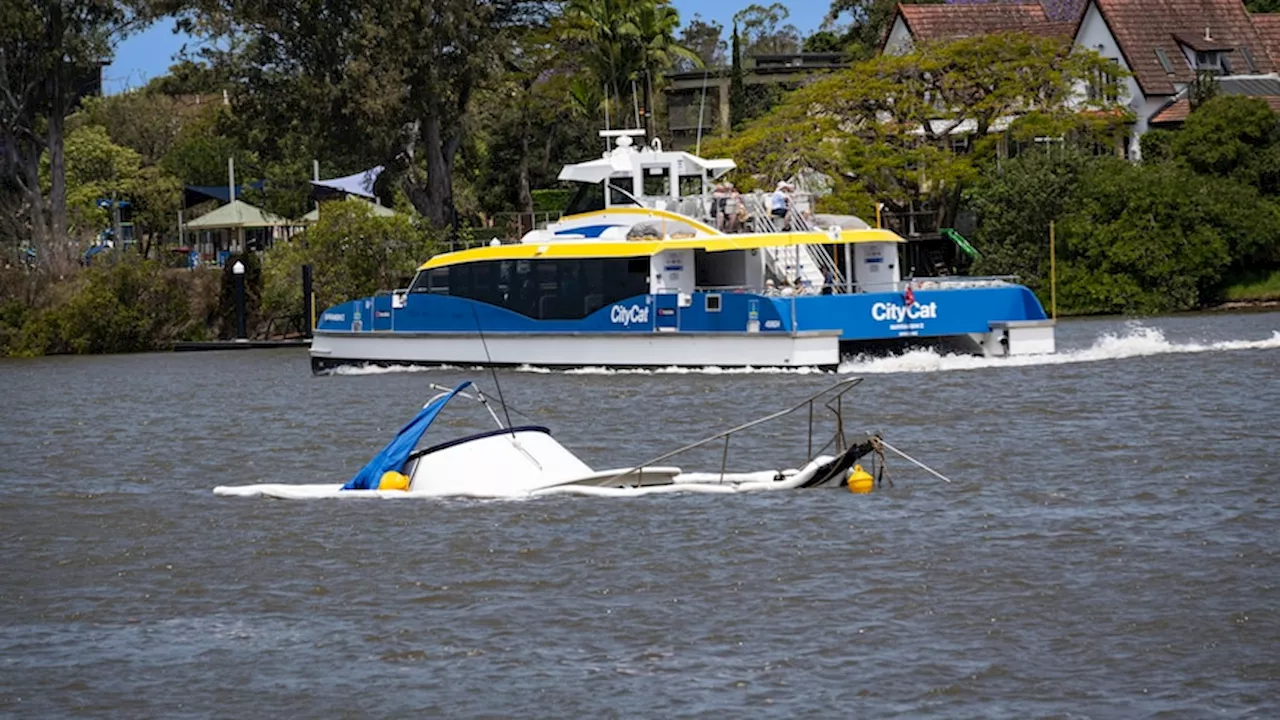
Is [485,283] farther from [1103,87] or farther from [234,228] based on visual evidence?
[234,228]

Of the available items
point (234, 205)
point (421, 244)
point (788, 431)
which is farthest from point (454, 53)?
point (788, 431)

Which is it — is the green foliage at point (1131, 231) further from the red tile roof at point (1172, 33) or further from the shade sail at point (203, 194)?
the shade sail at point (203, 194)

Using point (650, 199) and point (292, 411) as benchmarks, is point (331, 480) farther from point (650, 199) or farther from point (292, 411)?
point (650, 199)

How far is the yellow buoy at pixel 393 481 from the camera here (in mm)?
20156

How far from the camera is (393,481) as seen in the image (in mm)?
20156

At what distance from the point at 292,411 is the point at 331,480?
29.6 feet

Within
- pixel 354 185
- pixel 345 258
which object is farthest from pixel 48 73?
pixel 354 185

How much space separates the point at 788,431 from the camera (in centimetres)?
2573

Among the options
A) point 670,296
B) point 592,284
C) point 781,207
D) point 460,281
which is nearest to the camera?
point 670,296

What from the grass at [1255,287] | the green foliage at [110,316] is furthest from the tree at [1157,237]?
the green foliage at [110,316]

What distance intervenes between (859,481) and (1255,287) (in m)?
35.9

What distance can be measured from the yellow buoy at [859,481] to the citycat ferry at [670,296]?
12.7 metres

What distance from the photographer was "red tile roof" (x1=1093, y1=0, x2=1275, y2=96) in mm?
63844

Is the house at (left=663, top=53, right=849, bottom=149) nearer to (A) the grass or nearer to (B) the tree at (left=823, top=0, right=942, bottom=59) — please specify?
(B) the tree at (left=823, top=0, right=942, bottom=59)
